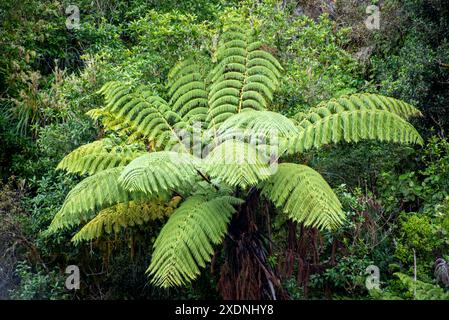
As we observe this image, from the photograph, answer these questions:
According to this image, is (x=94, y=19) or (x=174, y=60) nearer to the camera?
(x=174, y=60)

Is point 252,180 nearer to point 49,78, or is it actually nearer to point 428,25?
point 428,25

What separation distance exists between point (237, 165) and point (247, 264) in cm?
101

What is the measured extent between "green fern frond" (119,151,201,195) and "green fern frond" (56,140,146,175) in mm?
501

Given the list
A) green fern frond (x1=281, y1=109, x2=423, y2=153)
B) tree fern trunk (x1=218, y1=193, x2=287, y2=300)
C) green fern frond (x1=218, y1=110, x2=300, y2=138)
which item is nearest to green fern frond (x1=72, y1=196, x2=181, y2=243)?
tree fern trunk (x1=218, y1=193, x2=287, y2=300)

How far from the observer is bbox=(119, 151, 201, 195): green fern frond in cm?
518

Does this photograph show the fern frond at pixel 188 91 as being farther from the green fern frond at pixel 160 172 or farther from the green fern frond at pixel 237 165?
the green fern frond at pixel 237 165

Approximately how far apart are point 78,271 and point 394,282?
10.1ft

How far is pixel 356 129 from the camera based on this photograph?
18.4 ft

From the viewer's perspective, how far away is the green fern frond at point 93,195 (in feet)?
18.0

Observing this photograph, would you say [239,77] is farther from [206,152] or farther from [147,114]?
[147,114]

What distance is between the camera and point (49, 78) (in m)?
9.26

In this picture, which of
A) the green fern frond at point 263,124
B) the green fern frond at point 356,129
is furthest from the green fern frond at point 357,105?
the green fern frond at point 263,124

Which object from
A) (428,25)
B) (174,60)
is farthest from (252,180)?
(428,25)

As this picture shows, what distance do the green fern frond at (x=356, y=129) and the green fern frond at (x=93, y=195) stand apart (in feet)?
4.88
